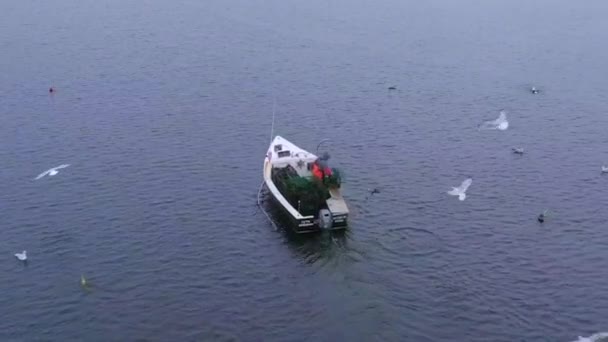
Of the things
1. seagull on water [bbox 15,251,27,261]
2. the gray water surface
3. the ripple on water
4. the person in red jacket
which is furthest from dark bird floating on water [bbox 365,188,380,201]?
seagull on water [bbox 15,251,27,261]

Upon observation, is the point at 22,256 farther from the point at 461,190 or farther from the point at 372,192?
the point at 461,190

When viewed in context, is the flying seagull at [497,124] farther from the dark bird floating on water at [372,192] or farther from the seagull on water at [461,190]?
the dark bird floating on water at [372,192]

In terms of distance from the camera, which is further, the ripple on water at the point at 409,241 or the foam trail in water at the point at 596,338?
the ripple on water at the point at 409,241

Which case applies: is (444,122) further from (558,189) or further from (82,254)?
(82,254)

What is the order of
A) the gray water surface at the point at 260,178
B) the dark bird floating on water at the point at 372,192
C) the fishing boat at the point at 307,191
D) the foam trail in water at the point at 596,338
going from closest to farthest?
1. the foam trail in water at the point at 596,338
2. the gray water surface at the point at 260,178
3. the fishing boat at the point at 307,191
4. the dark bird floating on water at the point at 372,192

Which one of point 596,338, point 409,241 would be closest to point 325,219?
point 409,241

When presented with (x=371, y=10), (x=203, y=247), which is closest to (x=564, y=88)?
(x=371, y=10)

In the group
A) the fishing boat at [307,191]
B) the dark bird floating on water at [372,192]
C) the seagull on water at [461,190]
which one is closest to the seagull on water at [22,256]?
the fishing boat at [307,191]
